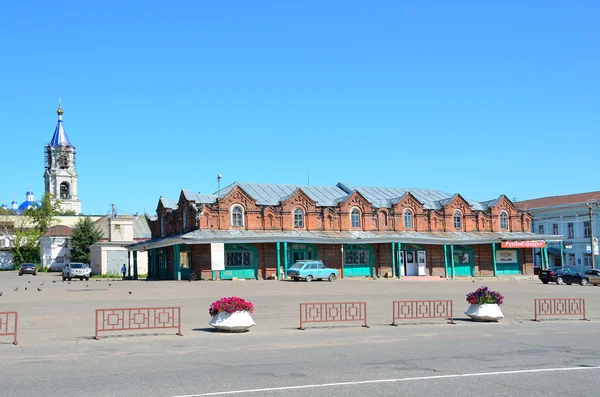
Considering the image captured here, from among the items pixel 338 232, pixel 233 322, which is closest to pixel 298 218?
pixel 338 232

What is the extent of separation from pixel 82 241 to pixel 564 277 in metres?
54.3

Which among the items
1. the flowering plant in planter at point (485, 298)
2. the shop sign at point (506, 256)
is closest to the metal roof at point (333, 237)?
the shop sign at point (506, 256)

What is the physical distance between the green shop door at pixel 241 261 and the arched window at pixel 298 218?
4695 mm

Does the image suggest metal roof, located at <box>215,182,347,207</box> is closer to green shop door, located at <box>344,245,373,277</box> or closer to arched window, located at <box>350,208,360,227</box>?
arched window, located at <box>350,208,360,227</box>

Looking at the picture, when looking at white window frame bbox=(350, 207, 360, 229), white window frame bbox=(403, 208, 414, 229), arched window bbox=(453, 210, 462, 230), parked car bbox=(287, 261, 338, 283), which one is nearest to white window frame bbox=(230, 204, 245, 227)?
parked car bbox=(287, 261, 338, 283)

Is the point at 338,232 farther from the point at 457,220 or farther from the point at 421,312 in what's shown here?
the point at 421,312

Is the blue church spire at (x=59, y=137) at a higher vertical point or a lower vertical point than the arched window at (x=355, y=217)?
higher

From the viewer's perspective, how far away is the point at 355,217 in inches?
2106

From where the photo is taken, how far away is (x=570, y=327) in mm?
19328

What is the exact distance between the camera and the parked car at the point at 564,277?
151ft

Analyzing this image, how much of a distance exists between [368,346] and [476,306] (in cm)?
706

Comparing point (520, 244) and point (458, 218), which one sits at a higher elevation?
point (458, 218)

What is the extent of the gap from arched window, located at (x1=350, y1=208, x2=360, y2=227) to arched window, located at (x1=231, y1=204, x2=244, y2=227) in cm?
949

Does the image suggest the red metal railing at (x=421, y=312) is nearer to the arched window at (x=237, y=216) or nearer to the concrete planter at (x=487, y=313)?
the concrete planter at (x=487, y=313)
